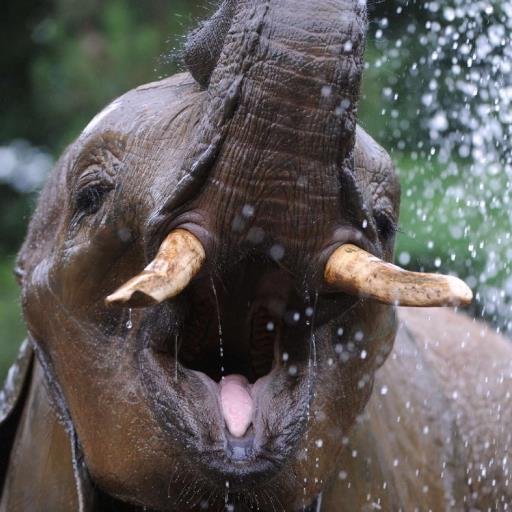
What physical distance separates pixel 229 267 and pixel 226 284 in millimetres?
93

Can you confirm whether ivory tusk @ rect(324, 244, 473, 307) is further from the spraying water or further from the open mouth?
the spraying water

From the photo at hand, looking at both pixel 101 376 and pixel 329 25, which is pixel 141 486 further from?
pixel 329 25

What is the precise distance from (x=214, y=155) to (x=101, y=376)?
54cm

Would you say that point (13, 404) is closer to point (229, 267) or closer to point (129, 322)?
point (129, 322)

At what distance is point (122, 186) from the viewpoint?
240cm

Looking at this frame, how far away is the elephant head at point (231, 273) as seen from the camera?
2.04m

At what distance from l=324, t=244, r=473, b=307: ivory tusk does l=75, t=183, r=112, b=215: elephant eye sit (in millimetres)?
555

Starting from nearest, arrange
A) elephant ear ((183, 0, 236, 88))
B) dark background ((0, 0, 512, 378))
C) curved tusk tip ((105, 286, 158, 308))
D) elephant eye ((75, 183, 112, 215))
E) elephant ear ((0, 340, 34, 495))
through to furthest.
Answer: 1. curved tusk tip ((105, 286, 158, 308))
2. elephant ear ((183, 0, 236, 88))
3. elephant eye ((75, 183, 112, 215))
4. elephant ear ((0, 340, 34, 495))
5. dark background ((0, 0, 512, 378))

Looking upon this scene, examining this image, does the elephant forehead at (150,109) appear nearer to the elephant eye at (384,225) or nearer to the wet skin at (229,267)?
the wet skin at (229,267)

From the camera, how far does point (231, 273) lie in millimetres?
2225

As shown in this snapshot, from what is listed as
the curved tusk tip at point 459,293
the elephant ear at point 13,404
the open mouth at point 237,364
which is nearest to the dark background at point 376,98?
the elephant ear at point 13,404

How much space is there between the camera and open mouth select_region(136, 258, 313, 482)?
2160mm

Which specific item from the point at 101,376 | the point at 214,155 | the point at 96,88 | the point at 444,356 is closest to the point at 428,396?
the point at 444,356

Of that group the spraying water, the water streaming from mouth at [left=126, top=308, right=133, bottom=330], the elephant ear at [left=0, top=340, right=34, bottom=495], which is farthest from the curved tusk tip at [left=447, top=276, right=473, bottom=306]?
the spraying water
